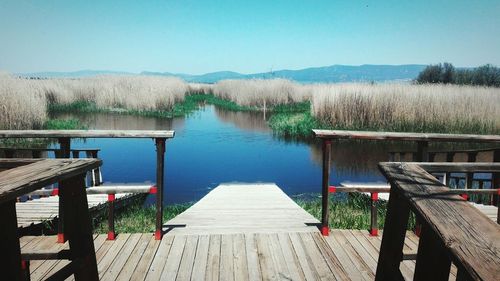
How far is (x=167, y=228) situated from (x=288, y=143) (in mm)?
11091

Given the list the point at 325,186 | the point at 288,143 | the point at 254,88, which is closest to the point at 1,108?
the point at 288,143

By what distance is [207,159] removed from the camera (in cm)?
1224

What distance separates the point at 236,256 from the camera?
3.31m

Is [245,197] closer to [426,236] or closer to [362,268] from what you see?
[362,268]

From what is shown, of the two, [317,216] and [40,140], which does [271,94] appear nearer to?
[40,140]

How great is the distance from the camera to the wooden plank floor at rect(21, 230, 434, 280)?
116 inches

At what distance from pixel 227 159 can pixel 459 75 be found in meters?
37.6

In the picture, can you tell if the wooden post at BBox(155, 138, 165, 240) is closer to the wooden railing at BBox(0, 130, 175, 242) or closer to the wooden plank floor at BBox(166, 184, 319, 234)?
the wooden railing at BBox(0, 130, 175, 242)

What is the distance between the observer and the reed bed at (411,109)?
1428 cm

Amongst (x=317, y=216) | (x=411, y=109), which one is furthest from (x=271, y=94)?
(x=317, y=216)

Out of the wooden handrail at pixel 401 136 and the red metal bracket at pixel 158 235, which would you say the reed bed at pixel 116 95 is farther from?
the wooden handrail at pixel 401 136

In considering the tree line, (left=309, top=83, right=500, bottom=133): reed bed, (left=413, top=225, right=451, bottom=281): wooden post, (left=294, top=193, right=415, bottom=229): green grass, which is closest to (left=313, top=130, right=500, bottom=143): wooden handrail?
(left=294, top=193, right=415, bottom=229): green grass

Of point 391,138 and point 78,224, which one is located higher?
point 391,138

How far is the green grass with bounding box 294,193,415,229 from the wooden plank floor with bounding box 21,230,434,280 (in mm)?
863
